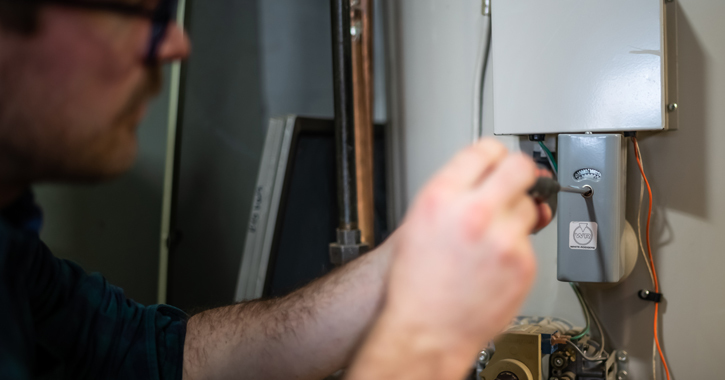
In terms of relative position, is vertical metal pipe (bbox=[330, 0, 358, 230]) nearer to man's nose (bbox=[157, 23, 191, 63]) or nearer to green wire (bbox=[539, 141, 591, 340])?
green wire (bbox=[539, 141, 591, 340])

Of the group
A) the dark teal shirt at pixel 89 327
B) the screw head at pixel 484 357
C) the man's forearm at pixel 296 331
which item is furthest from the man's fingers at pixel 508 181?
the screw head at pixel 484 357

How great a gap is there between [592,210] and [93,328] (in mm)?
836

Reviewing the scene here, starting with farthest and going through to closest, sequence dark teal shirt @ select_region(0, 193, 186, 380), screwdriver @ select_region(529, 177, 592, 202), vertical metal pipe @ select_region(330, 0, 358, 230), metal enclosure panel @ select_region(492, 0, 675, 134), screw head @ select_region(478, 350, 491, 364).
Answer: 1. vertical metal pipe @ select_region(330, 0, 358, 230)
2. screw head @ select_region(478, 350, 491, 364)
3. metal enclosure panel @ select_region(492, 0, 675, 134)
4. dark teal shirt @ select_region(0, 193, 186, 380)
5. screwdriver @ select_region(529, 177, 592, 202)

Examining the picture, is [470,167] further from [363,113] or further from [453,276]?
[363,113]

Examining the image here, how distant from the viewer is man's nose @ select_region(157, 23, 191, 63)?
50cm

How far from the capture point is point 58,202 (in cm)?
147

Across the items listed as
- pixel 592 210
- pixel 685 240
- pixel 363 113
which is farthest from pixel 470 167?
pixel 363 113

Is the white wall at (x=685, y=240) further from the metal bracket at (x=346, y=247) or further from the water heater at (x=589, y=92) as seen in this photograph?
the metal bracket at (x=346, y=247)

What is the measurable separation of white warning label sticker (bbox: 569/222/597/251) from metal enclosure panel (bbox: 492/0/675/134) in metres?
0.17

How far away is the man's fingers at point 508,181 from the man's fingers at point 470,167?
13 mm

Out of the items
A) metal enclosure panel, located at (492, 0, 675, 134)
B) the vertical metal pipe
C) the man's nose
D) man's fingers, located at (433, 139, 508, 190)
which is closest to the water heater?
metal enclosure panel, located at (492, 0, 675, 134)

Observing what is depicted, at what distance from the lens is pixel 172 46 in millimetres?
503

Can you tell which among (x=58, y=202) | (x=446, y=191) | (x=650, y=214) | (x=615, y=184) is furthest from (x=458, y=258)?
(x=58, y=202)

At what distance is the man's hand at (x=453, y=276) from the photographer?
442 millimetres
